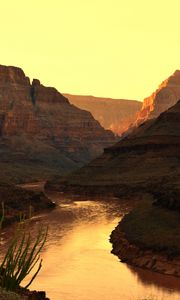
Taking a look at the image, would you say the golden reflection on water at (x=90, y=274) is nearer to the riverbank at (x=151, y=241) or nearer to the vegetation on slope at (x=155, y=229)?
the riverbank at (x=151, y=241)

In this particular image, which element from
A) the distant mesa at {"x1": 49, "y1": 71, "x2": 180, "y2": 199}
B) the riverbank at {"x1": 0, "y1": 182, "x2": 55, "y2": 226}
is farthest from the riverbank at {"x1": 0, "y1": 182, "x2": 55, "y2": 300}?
the distant mesa at {"x1": 49, "y1": 71, "x2": 180, "y2": 199}

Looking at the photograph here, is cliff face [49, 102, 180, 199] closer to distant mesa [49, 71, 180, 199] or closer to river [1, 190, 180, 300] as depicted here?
distant mesa [49, 71, 180, 199]

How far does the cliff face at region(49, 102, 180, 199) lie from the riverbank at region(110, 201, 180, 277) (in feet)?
116

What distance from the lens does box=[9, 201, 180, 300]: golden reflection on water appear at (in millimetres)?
33625

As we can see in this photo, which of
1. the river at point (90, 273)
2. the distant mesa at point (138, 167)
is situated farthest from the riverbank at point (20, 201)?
the distant mesa at point (138, 167)

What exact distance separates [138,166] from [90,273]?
264 feet

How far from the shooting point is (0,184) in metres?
94.3

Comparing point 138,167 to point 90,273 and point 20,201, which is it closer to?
point 20,201

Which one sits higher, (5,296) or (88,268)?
(5,296)

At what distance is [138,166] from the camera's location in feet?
388

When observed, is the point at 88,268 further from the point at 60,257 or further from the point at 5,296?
the point at 5,296

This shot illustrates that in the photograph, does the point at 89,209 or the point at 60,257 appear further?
the point at 89,209

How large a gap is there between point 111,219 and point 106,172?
2103 inches

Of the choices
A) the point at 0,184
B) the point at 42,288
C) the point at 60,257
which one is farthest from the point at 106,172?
the point at 42,288
